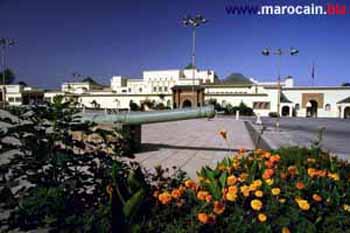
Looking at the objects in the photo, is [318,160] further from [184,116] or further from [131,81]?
[131,81]

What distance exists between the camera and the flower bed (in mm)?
2082

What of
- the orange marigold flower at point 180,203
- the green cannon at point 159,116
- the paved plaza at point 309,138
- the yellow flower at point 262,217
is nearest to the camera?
the yellow flower at point 262,217

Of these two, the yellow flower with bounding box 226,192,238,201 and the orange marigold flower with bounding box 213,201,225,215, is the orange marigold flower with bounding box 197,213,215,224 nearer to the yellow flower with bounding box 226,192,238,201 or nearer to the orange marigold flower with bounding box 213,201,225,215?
the orange marigold flower with bounding box 213,201,225,215

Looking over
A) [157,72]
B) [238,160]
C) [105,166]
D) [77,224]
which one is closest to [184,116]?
[238,160]

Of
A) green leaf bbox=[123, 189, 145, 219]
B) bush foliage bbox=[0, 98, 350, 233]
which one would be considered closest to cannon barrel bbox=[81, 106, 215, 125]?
bush foliage bbox=[0, 98, 350, 233]

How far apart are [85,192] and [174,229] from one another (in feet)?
2.46

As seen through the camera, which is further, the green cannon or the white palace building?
the white palace building

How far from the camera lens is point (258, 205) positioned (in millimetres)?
2092

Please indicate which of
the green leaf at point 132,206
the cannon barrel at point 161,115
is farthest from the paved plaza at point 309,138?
the green leaf at point 132,206

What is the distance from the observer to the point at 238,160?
11.4 ft

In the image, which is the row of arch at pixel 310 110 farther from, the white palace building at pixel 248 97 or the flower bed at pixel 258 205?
the flower bed at pixel 258 205

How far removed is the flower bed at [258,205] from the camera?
2.08 meters

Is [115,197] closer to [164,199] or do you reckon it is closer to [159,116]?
[164,199]

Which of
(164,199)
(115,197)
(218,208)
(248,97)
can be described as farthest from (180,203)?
(248,97)
